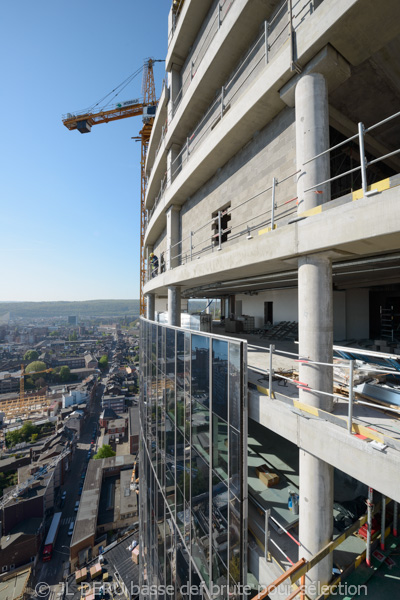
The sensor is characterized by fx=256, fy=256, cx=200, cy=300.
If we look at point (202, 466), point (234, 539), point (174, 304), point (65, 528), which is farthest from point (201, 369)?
point (65, 528)

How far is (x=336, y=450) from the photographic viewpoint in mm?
3807

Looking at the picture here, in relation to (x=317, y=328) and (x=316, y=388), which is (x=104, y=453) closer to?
(x=316, y=388)

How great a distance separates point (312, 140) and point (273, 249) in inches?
85.0

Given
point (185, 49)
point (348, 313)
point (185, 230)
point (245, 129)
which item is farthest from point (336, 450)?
point (185, 49)

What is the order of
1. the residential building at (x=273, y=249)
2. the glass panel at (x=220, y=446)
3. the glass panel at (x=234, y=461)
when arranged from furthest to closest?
the glass panel at (x=220, y=446), the glass panel at (x=234, y=461), the residential building at (x=273, y=249)

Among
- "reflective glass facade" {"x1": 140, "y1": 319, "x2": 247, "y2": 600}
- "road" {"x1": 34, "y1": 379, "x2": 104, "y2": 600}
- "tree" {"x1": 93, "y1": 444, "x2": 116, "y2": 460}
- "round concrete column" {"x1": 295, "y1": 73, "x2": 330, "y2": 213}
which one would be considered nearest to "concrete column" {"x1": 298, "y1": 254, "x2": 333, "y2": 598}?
"reflective glass facade" {"x1": 140, "y1": 319, "x2": 247, "y2": 600}

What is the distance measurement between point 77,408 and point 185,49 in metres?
75.9

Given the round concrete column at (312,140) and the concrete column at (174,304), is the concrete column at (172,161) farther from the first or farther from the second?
the round concrete column at (312,140)

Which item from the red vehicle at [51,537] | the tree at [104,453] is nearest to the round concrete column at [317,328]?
the red vehicle at [51,537]

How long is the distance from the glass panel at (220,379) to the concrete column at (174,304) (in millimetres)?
6108

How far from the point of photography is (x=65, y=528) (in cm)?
3716

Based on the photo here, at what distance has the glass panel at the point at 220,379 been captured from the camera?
544cm

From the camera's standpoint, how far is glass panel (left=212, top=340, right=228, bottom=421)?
214 inches
